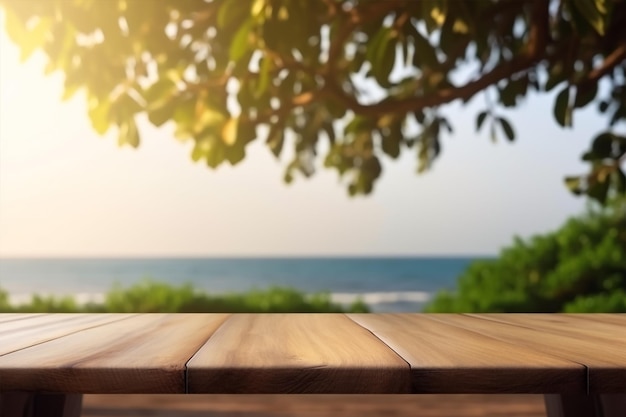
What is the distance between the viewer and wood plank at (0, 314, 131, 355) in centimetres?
103

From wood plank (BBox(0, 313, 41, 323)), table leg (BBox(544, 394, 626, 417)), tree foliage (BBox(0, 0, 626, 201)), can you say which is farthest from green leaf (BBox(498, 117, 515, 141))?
wood plank (BBox(0, 313, 41, 323))

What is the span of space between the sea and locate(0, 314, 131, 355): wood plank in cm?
2436

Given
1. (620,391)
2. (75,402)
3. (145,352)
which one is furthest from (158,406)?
(620,391)

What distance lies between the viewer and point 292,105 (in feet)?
8.45

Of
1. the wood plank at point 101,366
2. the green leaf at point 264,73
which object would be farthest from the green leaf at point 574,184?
the wood plank at point 101,366

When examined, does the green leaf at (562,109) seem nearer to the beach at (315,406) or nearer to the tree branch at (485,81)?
the tree branch at (485,81)

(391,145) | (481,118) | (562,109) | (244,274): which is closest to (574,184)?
(481,118)

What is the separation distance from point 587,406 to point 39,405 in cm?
96

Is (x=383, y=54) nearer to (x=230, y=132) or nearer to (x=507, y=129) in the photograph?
(x=230, y=132)

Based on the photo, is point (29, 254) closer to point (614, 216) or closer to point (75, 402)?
point (614, 216)

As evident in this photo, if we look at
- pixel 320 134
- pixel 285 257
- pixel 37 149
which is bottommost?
pixel 285 257

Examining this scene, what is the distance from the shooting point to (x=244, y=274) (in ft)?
94.6

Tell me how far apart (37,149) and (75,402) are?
2971 cm

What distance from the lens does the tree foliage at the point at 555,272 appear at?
7.43 meters
